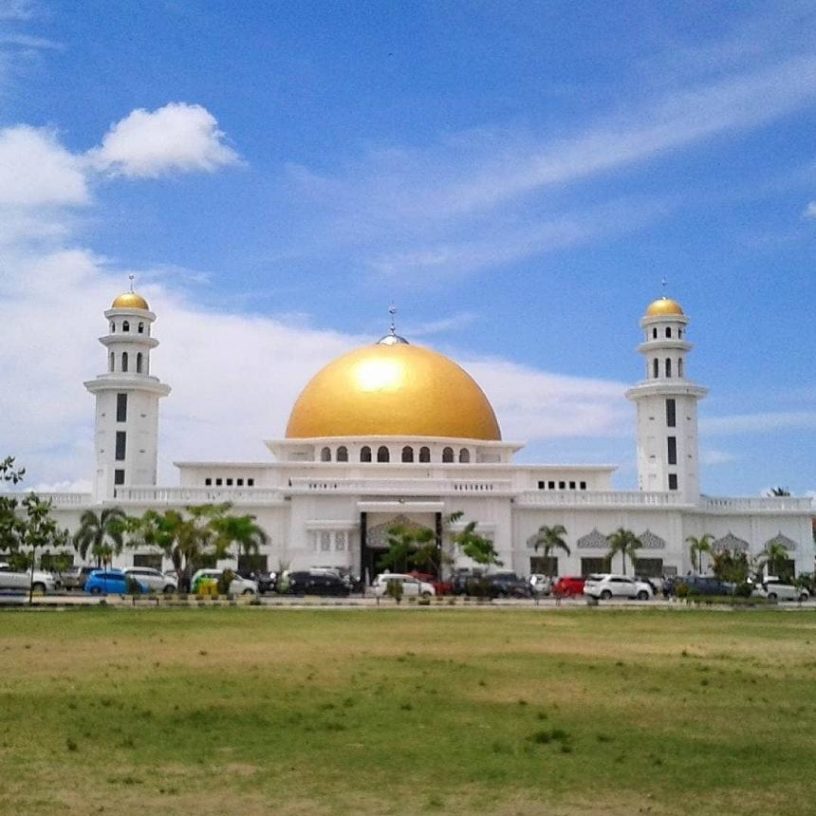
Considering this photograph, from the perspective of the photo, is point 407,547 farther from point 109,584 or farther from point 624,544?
point 109,584

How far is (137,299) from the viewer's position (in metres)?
63.1

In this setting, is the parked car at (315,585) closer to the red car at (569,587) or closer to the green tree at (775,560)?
the red car at (569,587)

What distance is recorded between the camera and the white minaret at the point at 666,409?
62.3m

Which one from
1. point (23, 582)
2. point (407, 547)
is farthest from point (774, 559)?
point (23, 582)

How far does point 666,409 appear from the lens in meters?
62.9

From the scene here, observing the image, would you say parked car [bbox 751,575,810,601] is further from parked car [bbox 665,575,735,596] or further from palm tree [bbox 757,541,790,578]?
palm tree [bbox 757,541,790,578]

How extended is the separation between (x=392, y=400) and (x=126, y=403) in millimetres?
14654

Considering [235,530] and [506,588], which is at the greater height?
[235,530]

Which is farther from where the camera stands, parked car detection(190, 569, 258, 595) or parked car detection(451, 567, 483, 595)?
parked car detection(451, 567, 483, 595)

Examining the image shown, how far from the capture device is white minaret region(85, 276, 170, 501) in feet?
202

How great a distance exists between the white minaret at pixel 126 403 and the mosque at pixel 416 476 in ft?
0.25

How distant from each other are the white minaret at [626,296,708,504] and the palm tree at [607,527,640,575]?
520cm

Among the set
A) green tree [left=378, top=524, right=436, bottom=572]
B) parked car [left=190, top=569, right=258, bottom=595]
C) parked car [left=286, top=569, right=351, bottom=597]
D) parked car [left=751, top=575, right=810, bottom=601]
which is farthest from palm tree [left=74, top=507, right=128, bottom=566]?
parked car [left=751, top=575, right=810, bottom=601]

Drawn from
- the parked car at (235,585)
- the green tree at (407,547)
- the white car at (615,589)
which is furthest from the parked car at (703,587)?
the parked car at (235,585)
